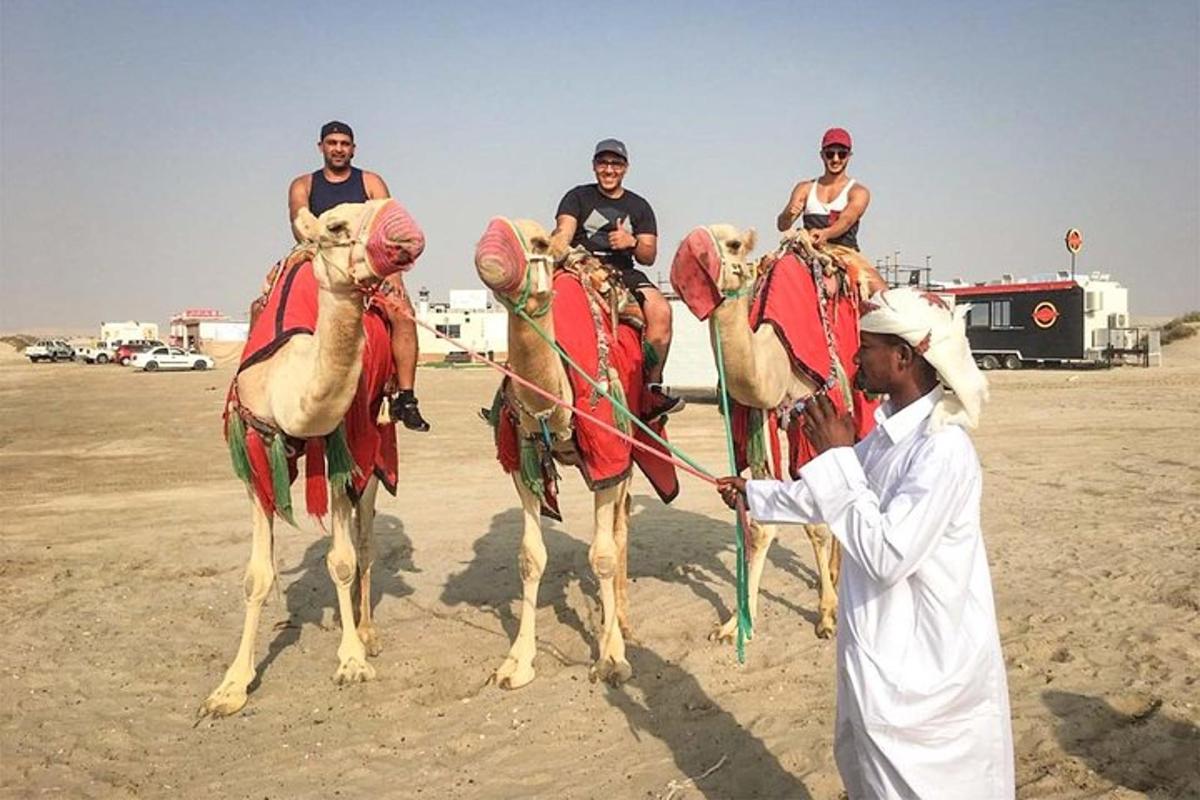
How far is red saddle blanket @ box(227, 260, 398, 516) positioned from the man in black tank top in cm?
14

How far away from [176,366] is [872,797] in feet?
170

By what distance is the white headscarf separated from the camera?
8.89ft

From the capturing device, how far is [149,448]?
18.6m

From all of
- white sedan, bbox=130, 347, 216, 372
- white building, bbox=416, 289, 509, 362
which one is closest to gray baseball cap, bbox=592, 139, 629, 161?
white sedan, bbox=130, 347, 216, 372

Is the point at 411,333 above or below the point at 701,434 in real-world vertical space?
above

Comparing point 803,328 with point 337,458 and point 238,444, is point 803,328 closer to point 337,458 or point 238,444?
point 337,458

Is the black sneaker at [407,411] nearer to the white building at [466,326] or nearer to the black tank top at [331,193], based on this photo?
the black tank top at [331,193]

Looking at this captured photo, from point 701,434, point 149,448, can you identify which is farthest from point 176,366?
point 701,434

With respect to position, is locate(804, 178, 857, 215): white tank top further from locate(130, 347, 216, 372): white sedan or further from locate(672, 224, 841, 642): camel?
locate(130, 347, 216, 372): white sedan

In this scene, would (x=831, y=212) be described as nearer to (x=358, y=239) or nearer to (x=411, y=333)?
(x=411, y=333)

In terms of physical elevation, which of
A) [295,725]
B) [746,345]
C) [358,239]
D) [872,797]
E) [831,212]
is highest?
[831,212]

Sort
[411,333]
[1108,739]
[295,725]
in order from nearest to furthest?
1. [1108,739]
2. [295,725]
3. [411,333]

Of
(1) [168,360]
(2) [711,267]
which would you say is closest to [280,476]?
(2) [711,267]

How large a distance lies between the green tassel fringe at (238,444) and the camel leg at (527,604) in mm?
1619
